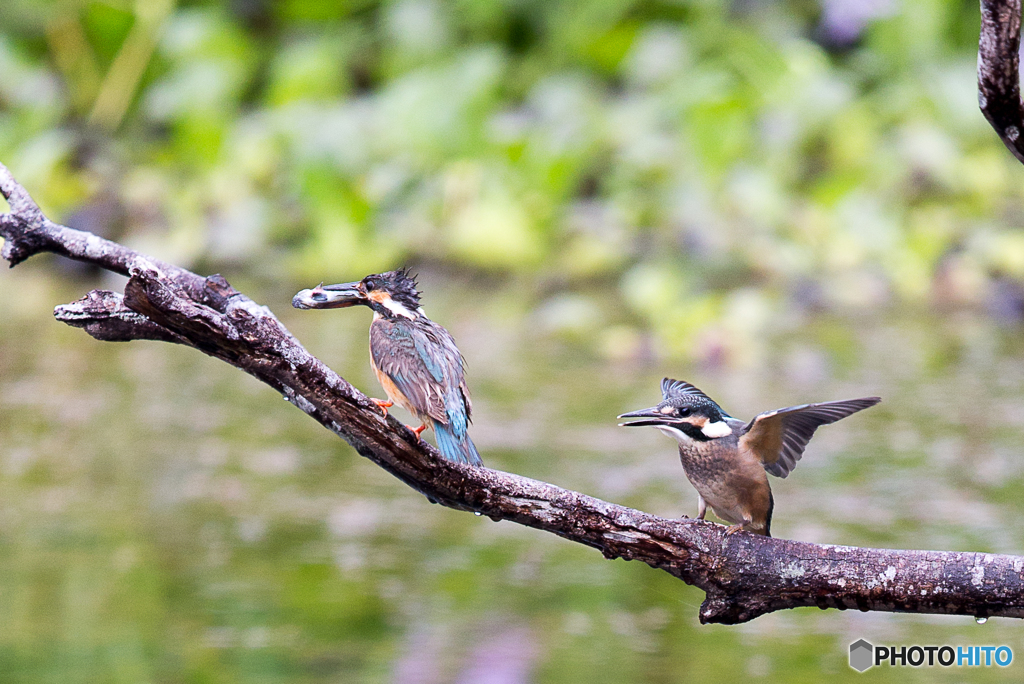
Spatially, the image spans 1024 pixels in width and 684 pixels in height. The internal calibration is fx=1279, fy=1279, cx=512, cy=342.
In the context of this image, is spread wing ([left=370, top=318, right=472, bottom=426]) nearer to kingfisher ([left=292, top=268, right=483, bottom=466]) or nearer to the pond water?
kingfisher ([left=292, top=268, right=483, bottom=466])

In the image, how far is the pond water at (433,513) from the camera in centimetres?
103

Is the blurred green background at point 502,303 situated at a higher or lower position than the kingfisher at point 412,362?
higher

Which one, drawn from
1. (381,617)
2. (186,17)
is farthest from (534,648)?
(186,17)

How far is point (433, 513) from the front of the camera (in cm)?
141

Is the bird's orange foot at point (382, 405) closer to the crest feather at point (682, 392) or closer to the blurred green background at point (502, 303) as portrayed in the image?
the crest feather at point (682, 392)

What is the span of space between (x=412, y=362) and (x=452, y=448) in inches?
1.9

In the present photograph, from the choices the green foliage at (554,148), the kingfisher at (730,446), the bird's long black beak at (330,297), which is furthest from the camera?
the green foliage at (554,148)

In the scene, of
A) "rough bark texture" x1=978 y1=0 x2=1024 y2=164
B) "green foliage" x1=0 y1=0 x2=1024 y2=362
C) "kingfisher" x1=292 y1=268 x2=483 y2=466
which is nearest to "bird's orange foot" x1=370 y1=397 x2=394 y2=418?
"kingfisher" x1=292 y1=268 x2=483 y2=466

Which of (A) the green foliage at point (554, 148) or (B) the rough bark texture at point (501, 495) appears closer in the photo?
(B) the rough bark texture at point (501, 495)

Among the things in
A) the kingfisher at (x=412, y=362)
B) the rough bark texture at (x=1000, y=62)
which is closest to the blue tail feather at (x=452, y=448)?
the kingfisher at (x=412, y=362)

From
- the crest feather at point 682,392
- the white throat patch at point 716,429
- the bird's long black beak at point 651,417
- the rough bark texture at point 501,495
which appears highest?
the crest feather at point 682,392

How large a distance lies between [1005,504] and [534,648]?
2.04 feet

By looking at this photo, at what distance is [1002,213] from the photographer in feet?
8.80

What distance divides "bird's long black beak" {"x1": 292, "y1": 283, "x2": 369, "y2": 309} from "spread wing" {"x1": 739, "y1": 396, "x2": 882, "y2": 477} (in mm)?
236
